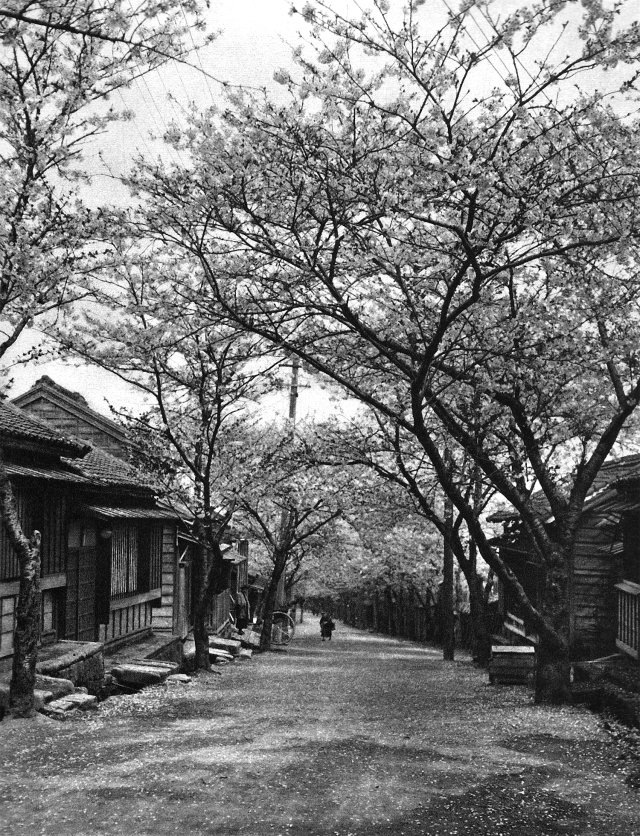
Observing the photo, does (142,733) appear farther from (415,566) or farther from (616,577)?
(415,566)

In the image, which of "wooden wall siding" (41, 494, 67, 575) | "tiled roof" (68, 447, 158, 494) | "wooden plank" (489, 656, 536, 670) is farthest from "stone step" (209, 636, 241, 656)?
"wooden plank" (489, 656, 536, 670)

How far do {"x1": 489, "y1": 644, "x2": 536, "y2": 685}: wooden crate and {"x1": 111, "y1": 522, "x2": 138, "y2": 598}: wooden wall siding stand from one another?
1002 cm

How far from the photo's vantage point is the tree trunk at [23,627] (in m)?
11.9

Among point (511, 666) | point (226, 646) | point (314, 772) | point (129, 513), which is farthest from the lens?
point (226, 646)

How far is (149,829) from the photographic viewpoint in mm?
6859

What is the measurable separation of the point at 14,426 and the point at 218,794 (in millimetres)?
9869

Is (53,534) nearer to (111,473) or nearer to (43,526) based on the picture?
(43,526)

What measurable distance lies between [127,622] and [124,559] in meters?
2.06

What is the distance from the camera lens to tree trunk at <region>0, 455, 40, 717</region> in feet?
39.0

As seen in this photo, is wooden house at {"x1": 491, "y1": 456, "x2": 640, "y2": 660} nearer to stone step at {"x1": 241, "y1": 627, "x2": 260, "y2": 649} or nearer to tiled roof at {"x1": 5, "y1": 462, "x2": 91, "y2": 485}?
tiled roof at {"x1": 5, "y1": 462, "x2": 91, "y2": 485}

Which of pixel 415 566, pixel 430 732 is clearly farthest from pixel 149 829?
pixel 415 566

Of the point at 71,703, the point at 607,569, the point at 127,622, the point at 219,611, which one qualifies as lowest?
the point at 219,611

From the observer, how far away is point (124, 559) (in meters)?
23.6

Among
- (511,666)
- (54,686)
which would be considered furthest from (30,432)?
(511,666)
